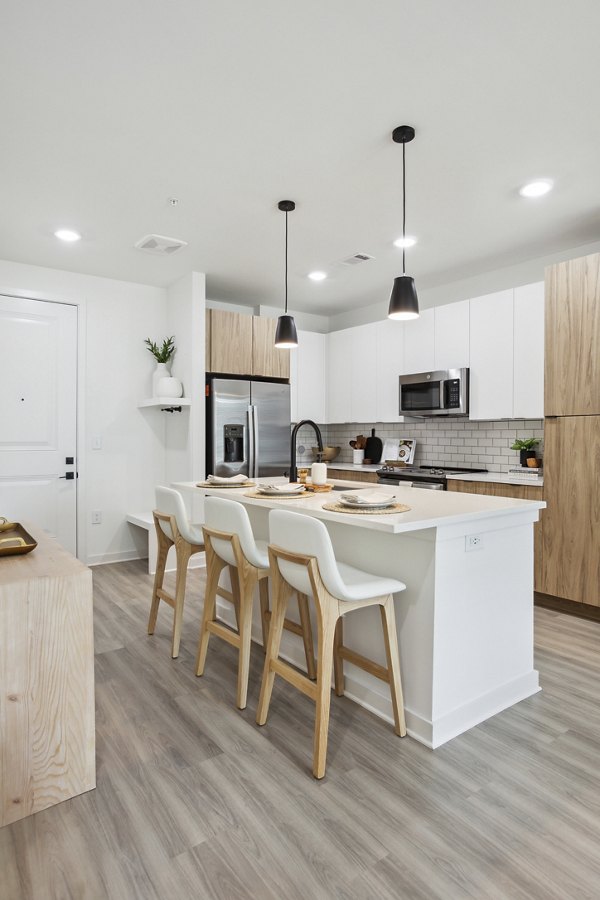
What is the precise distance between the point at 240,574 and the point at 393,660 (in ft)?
2.51

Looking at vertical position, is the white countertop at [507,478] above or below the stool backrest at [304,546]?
above

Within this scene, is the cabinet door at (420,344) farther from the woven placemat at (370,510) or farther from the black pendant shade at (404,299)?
the woven placemat at (370,510)

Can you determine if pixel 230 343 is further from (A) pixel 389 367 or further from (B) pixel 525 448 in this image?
(B) pixel 525 448

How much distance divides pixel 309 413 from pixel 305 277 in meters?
1.57

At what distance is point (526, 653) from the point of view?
7.95ft

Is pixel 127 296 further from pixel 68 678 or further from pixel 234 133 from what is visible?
pixel 68 678

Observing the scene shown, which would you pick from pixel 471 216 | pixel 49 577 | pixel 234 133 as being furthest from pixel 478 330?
pixel 49 577

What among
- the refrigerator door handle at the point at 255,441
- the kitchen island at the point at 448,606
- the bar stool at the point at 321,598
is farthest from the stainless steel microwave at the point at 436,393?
the bar stool at the point at 321,598

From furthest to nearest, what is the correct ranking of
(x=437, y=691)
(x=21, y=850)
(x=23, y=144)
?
(x=23, y=144)
(x=437, y=691)
(x=21, y=850)

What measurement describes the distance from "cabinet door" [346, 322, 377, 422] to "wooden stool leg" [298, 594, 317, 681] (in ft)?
10.5

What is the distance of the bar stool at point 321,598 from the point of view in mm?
1856

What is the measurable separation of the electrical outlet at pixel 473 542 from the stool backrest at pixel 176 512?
4.91 feet

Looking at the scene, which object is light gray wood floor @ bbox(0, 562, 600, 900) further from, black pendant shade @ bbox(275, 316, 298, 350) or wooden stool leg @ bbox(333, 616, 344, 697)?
black pendant shade @ bbox(275, 316, 298, 350)

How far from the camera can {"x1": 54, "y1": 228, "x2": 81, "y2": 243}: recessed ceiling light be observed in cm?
371
